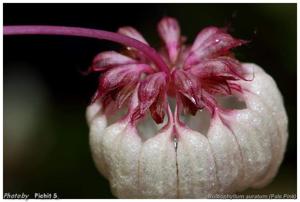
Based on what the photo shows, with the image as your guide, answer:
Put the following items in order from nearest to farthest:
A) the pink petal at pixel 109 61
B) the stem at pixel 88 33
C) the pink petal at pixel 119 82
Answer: the stem at pixel 88 33
the pink petal at pixel 119 82
the pink petal at pixel 109 61

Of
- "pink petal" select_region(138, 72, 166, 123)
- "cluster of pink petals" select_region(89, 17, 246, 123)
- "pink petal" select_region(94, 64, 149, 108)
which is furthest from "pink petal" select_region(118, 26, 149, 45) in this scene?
"pink petal" select_region(138, 72, 166, 123)

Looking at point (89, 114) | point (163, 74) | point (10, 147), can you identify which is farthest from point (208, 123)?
point (10, 147)

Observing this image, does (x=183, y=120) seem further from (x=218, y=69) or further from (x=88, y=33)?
(x=88, y=33)

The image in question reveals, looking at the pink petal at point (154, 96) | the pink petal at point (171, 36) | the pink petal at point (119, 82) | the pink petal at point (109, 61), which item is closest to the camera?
the pink petal at point (154, 96)

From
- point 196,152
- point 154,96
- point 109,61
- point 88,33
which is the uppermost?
point 88,33

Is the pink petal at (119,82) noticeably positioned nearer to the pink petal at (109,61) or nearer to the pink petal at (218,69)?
the pink petal at (109,61)

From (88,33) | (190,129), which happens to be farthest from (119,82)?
(190,129)

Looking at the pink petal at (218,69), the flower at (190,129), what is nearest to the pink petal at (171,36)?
the flower at (190,129)
